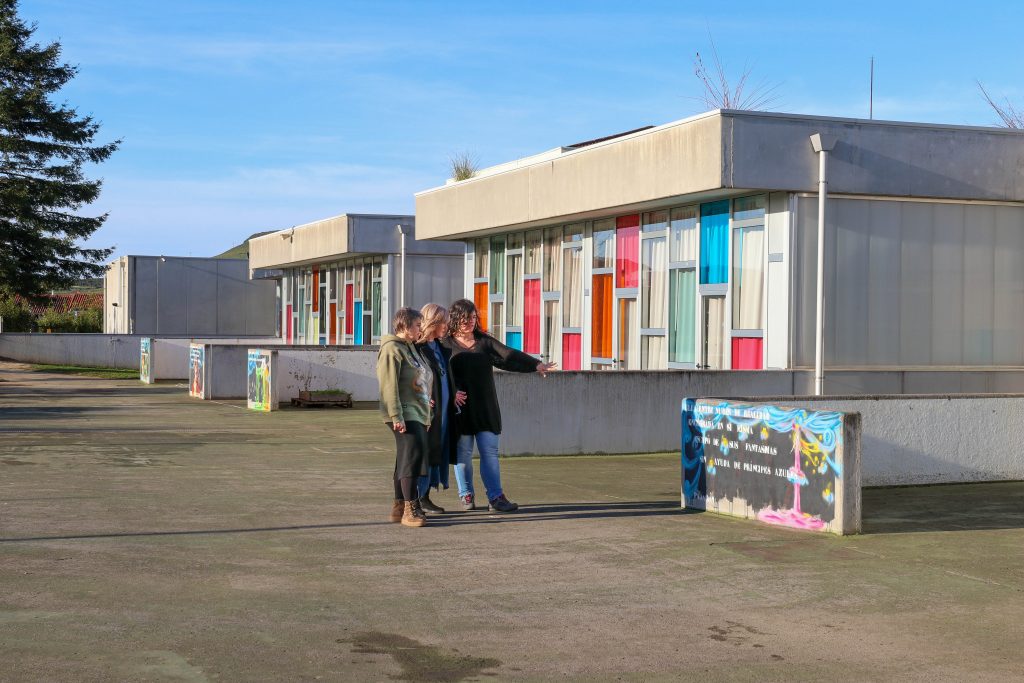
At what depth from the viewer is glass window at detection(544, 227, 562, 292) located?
22.5 metres

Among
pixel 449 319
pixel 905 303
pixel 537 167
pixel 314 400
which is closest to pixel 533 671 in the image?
pixel 449 319

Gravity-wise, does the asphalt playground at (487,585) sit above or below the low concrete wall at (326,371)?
below

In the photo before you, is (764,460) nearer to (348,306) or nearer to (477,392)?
(477,392)

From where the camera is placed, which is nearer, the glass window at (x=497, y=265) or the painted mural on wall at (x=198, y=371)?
the glass window at (x=497, y=265)

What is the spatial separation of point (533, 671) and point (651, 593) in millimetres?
1874

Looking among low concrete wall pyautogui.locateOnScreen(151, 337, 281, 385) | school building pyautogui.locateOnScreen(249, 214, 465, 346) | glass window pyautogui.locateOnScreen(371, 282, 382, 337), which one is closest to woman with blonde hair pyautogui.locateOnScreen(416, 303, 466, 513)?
school building pyautogui.locateOnScreen(249, 214, 465, 346)

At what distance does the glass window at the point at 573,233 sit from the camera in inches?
856

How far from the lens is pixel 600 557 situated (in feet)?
28.1

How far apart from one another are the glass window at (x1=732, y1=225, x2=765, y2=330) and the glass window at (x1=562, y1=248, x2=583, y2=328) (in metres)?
4.50

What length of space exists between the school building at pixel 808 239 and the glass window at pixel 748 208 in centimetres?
2

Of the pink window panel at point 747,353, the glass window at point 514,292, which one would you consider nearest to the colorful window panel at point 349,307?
the glass window at point 514,292

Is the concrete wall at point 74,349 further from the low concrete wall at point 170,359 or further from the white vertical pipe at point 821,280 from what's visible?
the white vertical pipe at point 821,280

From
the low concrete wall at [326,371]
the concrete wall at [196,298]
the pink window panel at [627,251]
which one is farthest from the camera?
the concrete wall at [196,298]

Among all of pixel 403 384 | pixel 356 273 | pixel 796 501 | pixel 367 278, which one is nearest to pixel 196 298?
pixel 356 273
